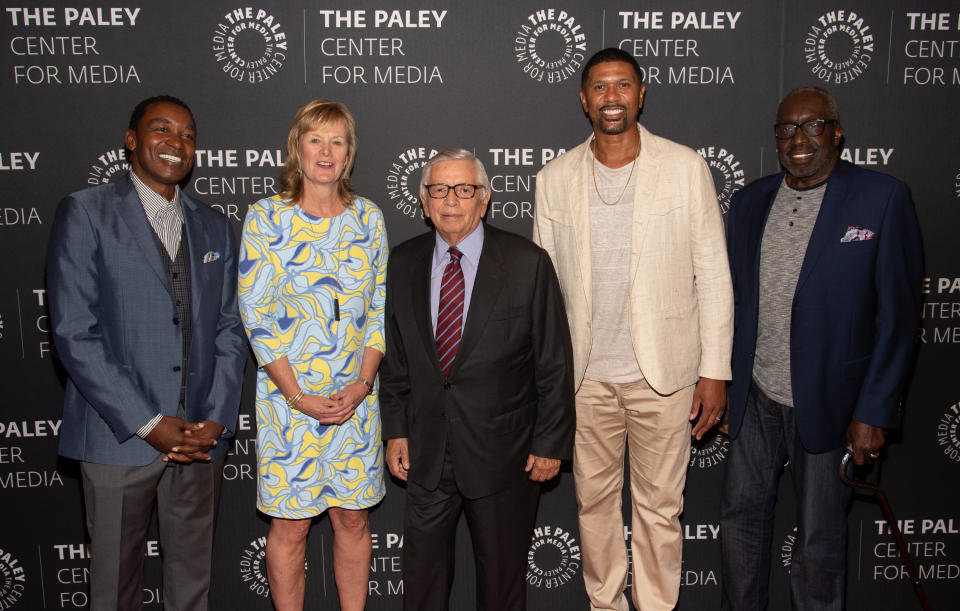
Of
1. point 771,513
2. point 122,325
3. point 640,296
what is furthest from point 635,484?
point 122,325

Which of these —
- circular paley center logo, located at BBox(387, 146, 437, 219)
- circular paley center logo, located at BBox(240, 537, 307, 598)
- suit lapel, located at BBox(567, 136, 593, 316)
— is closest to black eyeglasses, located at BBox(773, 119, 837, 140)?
suit lapel, located at BBox(567, 136, 593, 316)

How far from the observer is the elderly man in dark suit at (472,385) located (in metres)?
2.37

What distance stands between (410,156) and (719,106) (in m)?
1.45

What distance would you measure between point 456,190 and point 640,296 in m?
0.81

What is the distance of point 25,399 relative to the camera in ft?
10.4

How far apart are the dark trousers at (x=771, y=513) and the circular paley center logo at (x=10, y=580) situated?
129 inches

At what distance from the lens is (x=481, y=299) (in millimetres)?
2365

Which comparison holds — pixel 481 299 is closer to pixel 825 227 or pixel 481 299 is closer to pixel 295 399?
pixel 295 399

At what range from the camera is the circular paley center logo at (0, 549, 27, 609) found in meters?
3.26

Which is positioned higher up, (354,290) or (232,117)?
(232,117)

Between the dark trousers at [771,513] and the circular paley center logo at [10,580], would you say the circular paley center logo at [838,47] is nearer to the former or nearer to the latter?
the dark trousers at [771,513]

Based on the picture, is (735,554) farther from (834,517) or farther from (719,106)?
(719,106)

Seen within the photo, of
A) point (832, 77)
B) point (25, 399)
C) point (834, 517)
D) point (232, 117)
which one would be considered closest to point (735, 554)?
point (834, 517)

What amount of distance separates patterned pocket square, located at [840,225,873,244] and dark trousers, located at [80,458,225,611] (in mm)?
2500
